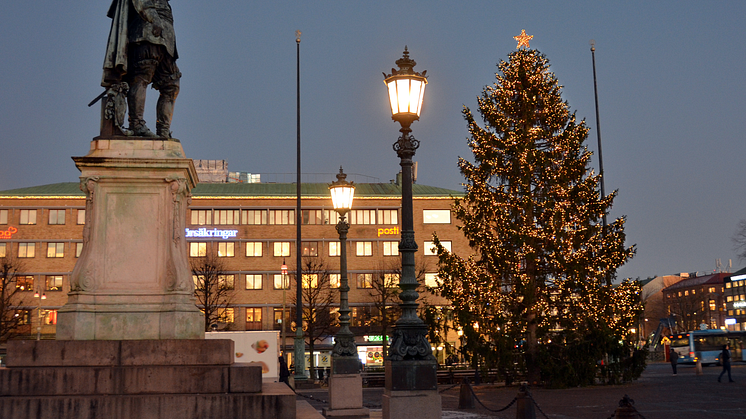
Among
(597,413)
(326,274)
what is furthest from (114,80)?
(326,274)

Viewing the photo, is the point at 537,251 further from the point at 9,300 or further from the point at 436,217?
the point at 9,300

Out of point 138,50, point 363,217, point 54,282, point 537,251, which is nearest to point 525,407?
point 138,50

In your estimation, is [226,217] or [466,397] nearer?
[466,397]

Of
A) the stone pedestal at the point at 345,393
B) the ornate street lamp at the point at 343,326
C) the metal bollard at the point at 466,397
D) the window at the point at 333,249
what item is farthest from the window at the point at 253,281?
the stone pedestal at the point at 345,393

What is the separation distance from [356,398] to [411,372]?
8.49 metres

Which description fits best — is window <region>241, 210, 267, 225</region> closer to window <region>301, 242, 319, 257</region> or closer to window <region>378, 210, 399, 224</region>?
window <region>301, 242, 319, 257</region>

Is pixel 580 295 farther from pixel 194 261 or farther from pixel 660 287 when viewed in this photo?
pixel 660 287

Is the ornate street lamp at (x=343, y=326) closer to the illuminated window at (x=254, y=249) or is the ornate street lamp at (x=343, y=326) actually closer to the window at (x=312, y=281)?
the window at (x=312, y=281)

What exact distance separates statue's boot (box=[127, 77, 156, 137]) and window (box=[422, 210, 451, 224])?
67414 millimetres

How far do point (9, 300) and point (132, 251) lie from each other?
64707 mm

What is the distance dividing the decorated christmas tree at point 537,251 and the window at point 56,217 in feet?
175

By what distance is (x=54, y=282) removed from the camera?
73500 mm

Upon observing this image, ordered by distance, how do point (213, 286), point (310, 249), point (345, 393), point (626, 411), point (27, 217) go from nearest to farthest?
point (626, 411), point (345, 393), point (213, 286), point (27, 217), point (310, 249)

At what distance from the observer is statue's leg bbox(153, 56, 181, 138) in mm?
11898
